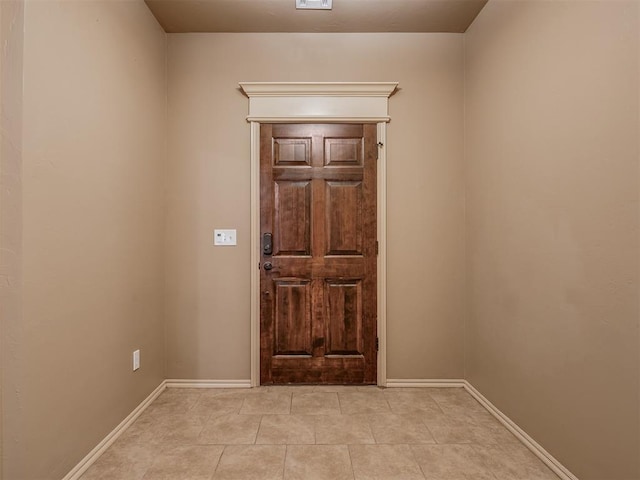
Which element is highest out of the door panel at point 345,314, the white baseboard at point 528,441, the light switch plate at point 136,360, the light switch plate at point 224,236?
the light switch plate at point 224,236

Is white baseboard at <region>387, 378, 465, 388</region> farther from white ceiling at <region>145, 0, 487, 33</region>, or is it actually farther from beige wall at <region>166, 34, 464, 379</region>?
white ceiling at <region>145, 0, 487, 33</region>

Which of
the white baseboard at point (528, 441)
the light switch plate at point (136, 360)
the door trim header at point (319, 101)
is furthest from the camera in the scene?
the door trim header at point (319, 101)

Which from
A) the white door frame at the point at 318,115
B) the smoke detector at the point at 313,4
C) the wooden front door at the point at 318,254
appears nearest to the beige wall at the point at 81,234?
Answer: the white door frame at the point at 318,115

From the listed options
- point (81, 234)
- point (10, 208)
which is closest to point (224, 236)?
point (81, 234)

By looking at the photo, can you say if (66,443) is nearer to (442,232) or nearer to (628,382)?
(628,382)

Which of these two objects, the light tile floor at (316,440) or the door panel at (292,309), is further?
the door panel at (292,309)

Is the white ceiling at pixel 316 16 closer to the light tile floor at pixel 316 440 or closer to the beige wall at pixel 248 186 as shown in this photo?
the beige wall at pixel 248 186

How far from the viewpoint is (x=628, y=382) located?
1362mm

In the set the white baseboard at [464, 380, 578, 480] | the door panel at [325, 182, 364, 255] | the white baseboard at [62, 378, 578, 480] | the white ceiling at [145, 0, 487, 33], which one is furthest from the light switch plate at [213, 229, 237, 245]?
the white baseboard at [464, 380, 578, 480]

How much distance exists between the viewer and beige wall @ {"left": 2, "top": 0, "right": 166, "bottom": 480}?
56.4 inches

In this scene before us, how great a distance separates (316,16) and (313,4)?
13 centimetres

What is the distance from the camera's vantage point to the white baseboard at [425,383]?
2707 millimetres

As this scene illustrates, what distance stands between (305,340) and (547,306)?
5.43 feet

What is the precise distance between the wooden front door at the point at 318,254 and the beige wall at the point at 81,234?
0.87 metres
